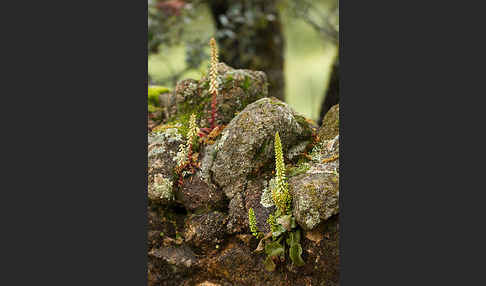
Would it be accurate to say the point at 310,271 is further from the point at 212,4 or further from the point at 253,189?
the point at 212,4

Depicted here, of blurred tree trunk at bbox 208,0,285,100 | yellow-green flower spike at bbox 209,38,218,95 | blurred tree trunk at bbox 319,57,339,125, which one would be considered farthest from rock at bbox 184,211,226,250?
blurred tree trunk at bbox 208,0,285,100

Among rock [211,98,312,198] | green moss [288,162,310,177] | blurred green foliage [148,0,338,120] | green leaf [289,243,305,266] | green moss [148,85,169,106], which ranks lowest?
green leaf [289,243,305,266]

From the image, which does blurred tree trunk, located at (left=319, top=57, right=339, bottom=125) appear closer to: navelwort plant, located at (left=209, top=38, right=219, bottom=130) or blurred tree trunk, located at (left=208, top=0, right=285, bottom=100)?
blurred tree trunk, located at (left=208, top=0, right=285, bottom=100)

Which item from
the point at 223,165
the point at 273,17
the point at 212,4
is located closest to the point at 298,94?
the point at 273,17

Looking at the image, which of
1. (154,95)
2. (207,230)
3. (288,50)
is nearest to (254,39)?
(288,50)

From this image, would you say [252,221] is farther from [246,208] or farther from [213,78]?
[213,78]

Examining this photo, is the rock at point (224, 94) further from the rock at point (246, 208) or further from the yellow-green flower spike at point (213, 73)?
the rock at point (246, 208)

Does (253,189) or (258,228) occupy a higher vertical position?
(253,189)
